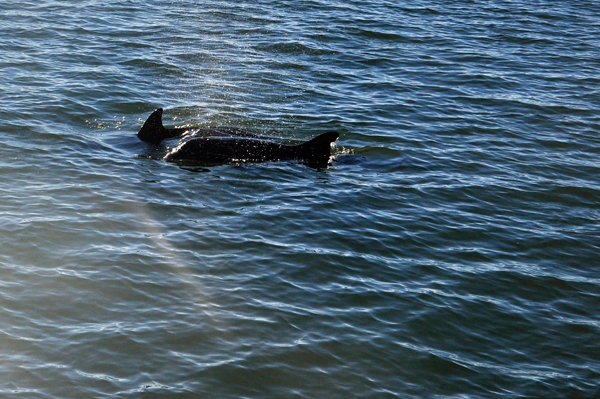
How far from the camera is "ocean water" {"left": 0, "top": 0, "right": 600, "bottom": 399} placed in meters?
9.52

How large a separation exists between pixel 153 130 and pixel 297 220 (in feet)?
14.6

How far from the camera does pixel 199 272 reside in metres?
11.2

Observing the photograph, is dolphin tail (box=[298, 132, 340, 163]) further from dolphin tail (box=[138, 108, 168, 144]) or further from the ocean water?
dolphin tail (box=[138, 108, 168, 144])

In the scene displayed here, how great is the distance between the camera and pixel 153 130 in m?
15.9

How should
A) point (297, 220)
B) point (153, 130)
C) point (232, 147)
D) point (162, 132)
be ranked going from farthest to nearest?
point (162, 132) → point (153, 130) → point (232, 147) → point (297, 220)

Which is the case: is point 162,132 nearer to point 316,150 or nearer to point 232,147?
point 232,147

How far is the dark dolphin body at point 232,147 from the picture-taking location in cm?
1548

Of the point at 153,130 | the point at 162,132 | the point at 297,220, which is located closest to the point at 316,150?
the point at 297,220

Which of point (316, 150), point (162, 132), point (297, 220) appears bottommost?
point (297, 220)

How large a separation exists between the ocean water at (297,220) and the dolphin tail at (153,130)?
60cm

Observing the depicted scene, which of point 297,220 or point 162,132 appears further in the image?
point 162,132

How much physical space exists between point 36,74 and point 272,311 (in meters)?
11.7

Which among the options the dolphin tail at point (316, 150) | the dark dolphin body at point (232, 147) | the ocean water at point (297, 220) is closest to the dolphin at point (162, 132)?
the dark dolphin body at point (232, 147)

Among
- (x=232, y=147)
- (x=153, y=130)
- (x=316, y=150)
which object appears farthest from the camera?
(x=153, y=130)
